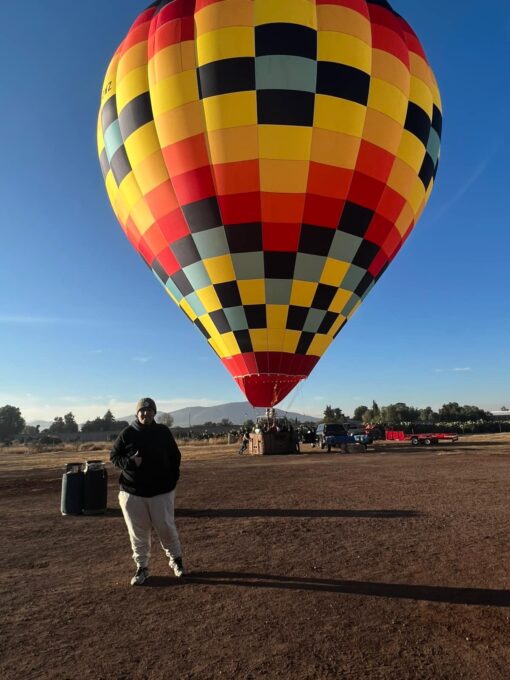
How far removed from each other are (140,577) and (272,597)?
4.43ft

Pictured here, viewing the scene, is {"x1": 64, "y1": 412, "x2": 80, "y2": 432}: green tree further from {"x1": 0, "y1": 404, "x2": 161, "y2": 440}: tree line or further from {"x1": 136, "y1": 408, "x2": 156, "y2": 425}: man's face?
{"x1": 136, "y1": 408, "x2": 156, "y2": 425}: man's face

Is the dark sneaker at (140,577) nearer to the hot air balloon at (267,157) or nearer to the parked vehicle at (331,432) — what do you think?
the hot air balloon at (267,157)

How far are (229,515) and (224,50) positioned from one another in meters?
12.1

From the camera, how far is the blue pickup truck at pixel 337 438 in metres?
25.2

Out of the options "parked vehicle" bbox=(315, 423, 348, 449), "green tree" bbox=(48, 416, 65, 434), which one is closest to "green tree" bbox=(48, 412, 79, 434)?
"green tree" bbox=(48, 416, 65, 434)

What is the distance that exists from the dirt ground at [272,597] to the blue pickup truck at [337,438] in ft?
57.6

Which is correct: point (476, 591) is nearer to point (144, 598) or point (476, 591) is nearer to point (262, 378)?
point (144, 598)

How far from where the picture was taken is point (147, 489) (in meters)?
4.63

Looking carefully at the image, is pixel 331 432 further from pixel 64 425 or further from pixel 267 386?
pixel 64 425

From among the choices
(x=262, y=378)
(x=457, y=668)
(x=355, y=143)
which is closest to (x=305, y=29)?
(x=355, y=143)

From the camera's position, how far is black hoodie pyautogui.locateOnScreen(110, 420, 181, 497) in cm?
466

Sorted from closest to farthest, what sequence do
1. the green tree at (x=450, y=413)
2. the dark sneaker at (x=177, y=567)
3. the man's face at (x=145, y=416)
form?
the dark sneaker at (x=177, y=567), the man's face at (x=145, y=416), the green tree at (x=450, y=413)

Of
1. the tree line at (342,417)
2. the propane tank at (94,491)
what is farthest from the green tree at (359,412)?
the propane tank at (94,491)

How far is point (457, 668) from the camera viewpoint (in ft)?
9.23
